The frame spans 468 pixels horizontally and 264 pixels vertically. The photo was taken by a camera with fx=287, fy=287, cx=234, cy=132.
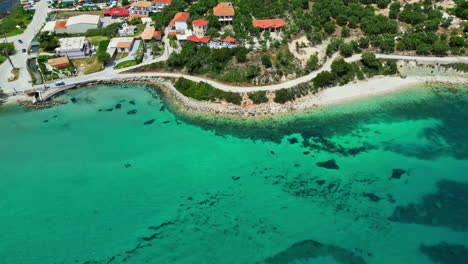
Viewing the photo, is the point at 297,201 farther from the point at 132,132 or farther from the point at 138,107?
the point at 138,107

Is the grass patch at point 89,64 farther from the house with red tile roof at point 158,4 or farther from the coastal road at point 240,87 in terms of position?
the house with red tile roof at point 158,4

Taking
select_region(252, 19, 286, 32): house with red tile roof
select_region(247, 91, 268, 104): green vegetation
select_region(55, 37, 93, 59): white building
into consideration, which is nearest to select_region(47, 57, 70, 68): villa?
select_region(55, 37, 93, 59): white building

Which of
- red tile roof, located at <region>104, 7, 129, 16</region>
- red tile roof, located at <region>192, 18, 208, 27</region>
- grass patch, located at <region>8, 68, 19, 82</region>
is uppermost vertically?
red tile roof, located at <region>104, 7, 129, 16</region>

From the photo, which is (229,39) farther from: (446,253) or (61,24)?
(446,253)

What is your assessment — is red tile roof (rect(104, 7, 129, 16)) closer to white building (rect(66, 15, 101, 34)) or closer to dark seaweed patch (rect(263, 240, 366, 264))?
white building (rect(66, 15, 101, 34))

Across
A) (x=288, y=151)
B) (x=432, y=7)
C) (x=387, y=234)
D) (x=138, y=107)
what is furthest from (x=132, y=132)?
(x=432, y=7)

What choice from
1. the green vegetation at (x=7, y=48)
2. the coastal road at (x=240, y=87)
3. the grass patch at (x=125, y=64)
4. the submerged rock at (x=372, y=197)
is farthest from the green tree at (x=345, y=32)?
the green vegetation at (x=7, y=48)

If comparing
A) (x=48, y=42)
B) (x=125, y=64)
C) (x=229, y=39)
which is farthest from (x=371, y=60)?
(x=48, y=42)
